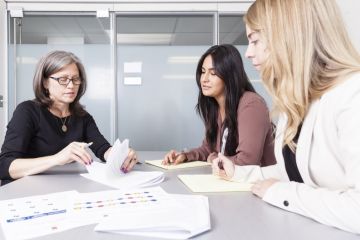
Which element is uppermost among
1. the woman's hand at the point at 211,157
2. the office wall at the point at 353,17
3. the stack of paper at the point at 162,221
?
the office wall at the point at 353,17

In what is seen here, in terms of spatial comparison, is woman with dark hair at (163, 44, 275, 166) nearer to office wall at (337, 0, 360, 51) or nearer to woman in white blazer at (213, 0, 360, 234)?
woman in white blazer at (213, 0, 360, 234)

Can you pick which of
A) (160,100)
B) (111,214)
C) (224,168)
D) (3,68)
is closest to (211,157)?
(224,168)

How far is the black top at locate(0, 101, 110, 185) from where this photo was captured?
133 centimetres

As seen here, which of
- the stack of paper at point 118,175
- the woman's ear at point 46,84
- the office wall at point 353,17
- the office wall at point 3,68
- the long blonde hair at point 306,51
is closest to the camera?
the long blonde hair at point 306,51

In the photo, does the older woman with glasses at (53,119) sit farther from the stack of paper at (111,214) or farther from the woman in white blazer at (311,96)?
the woman in white blazer at (311,96)

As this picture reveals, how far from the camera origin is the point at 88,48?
336cm

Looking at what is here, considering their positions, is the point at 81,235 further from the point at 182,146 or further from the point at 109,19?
the point at 109,19

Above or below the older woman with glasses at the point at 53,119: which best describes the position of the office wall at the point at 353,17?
above

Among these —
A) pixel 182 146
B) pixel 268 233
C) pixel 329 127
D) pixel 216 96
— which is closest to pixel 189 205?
pixel 268 233

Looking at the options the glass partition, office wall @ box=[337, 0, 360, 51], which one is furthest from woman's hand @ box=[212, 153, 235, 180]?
the glass partition

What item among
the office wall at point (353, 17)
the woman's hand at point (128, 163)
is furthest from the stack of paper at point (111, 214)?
the office wall at point (353, 17)

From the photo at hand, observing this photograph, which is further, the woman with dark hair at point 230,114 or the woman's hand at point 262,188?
the woman with dark hair at point 230,114

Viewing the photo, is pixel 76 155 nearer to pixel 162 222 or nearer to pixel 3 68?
pixel 162 222

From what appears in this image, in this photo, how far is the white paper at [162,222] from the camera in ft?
1.94
